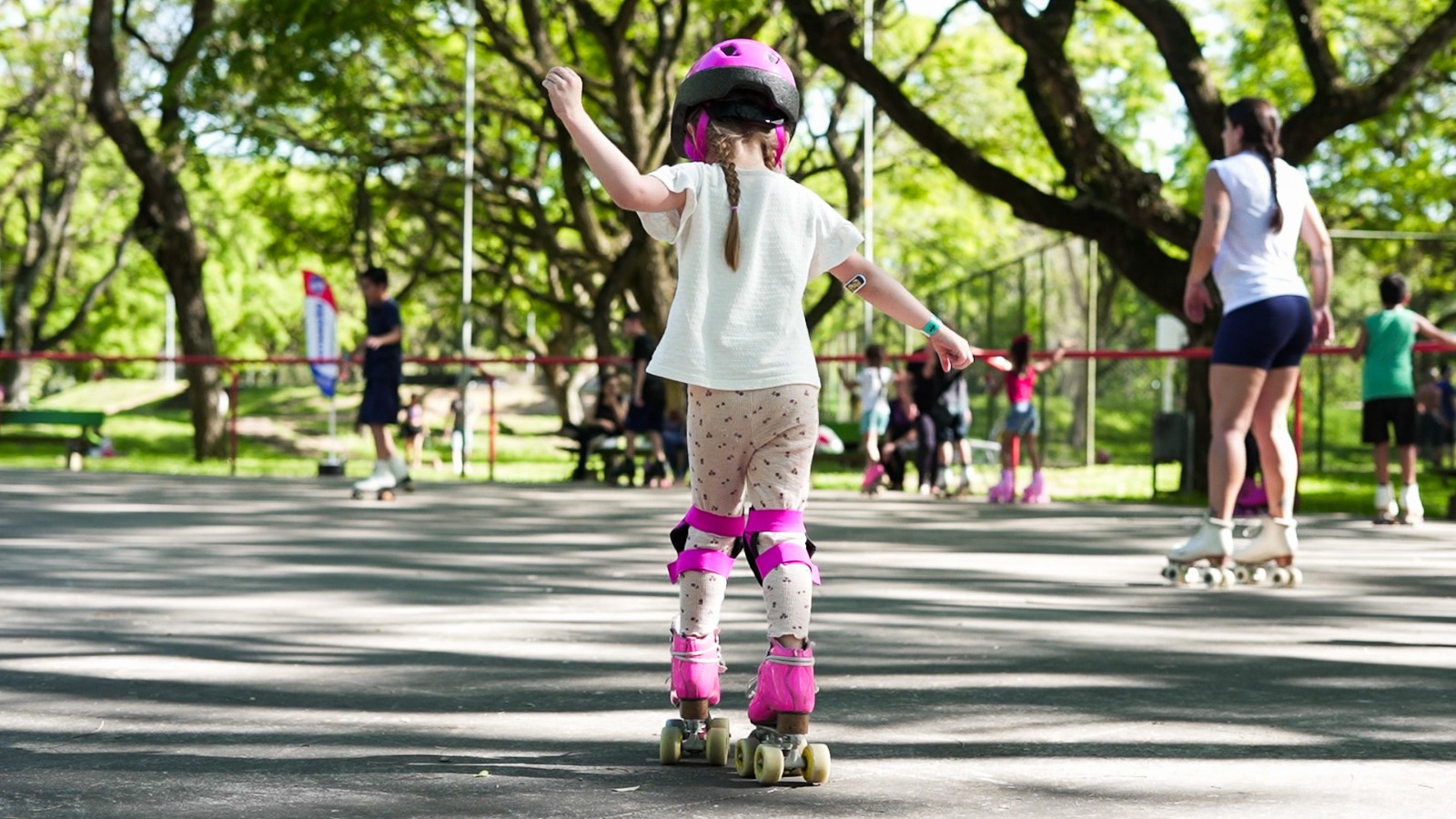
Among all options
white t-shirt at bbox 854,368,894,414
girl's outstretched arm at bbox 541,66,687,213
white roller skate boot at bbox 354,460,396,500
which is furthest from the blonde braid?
white t-shirt at bbox 854,368,894,414

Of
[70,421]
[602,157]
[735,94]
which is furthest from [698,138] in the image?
[70,421]

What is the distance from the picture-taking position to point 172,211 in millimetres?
26109

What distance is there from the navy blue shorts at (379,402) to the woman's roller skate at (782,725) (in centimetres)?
1122

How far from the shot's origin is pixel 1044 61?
16.7 meters

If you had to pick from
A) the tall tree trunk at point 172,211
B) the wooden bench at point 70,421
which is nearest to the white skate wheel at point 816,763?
the wooden bench at point 70,421

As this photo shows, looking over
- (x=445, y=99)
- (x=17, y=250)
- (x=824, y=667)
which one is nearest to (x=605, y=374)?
(x=445, y=99)

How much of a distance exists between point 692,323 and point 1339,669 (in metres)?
2.74

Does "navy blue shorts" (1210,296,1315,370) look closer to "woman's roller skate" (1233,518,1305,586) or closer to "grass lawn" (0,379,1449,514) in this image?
"woman's roller skate" (1233,518,1305,586)

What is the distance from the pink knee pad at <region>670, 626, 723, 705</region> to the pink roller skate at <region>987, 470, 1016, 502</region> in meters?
13.0

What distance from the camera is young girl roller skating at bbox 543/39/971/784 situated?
166 inches

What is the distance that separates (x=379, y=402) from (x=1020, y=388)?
604 centimetres

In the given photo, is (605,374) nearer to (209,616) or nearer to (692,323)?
(209,616)

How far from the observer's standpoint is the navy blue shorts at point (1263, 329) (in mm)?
8180

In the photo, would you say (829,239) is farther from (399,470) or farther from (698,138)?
(399,470)
